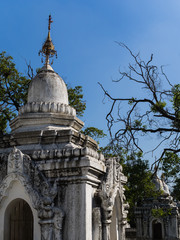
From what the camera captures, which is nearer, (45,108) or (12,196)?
(12,196)

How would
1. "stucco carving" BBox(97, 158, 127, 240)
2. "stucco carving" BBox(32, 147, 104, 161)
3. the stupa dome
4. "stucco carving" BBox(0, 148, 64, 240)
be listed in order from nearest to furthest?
"stucco carving" BBox(0, 148, 64, 240) < "stucco carving" BBox(32, 147, 104, 161) < "stucco carving" BBox(97, 158, 127, 240) < the stupa dome

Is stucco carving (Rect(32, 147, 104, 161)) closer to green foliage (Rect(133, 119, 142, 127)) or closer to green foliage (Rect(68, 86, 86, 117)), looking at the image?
green foliage (Rect(133, 119, 142, 127))

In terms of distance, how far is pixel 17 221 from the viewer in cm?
1030

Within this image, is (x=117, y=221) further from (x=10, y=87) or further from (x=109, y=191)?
(x=10, y=87)

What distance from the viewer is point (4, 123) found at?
832 inches

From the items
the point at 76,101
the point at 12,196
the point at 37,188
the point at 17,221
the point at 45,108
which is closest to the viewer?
the point at 37,188

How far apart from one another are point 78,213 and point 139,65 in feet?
15.4

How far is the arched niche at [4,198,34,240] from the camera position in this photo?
9.70m

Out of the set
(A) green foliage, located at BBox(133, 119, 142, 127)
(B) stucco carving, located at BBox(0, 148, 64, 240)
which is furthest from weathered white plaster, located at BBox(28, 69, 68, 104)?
(A) green foliage, located at BBox(133, 119, 142, 127)

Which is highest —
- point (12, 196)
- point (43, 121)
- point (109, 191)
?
point (43, 121)

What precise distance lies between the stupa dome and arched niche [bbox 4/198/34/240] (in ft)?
13.3

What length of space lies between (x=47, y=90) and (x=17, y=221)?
197 inches

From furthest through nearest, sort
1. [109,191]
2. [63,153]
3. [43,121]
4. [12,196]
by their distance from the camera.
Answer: [43,121] → [109,191] → [12,196] → [63,153]

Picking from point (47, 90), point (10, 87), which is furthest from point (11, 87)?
point (47, 90)
